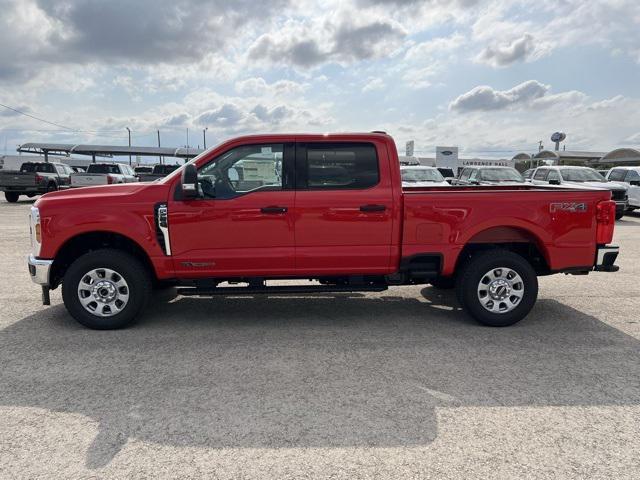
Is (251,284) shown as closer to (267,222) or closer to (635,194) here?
(267,222)

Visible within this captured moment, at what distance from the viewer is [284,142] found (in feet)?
16.2

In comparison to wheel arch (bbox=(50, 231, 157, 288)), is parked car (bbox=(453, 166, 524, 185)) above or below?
above

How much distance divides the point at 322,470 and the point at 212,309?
131 inches

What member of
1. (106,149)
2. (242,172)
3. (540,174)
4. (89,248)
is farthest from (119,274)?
(106,149)

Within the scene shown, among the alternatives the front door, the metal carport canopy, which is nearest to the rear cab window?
the front door

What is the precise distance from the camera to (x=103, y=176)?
1983cm

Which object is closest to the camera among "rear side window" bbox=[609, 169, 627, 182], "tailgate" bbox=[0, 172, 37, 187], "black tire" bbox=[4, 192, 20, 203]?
"rear side window" bbox=[609, 169, 627, 182]

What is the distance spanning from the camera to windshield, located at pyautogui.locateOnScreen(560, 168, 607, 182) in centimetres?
1625

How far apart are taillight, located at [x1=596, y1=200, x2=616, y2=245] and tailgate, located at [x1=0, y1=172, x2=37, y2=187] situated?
858 inches

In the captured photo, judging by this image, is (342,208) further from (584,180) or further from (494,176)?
(584,180)

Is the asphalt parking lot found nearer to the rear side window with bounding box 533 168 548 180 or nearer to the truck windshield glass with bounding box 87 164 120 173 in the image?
the rear side window with bounding box 533 168 548 180

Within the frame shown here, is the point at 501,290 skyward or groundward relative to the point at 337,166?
groundward

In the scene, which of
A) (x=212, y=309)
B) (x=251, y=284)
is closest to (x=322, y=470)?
(x=251, y=284)

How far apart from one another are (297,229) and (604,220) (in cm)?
319
